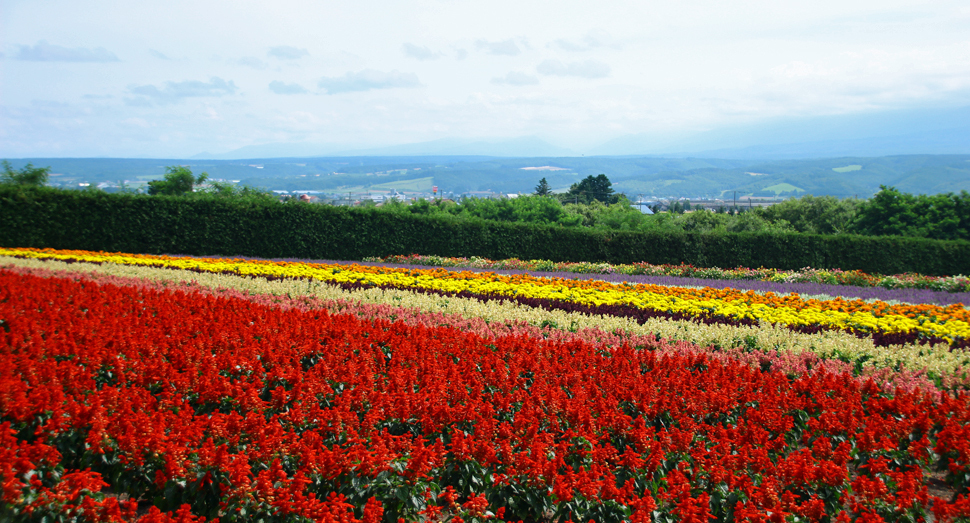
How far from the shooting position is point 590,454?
140 inches

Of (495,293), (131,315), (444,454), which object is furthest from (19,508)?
(495,293)

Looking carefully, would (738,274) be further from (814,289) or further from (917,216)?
(917,216)

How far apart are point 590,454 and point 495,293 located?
6.89 metres

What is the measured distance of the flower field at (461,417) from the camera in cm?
305

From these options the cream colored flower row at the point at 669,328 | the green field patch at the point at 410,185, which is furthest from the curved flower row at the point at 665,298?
the green field patch at the point at 410,185

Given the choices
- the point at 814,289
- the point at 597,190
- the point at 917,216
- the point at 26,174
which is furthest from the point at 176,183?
the point at 917,216

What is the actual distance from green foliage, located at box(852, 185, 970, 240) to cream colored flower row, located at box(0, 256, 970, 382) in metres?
27.6

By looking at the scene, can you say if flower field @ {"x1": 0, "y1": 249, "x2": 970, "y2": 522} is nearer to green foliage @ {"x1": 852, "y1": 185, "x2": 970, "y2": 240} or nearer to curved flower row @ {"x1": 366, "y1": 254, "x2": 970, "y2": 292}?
curved flower row @ {"x1": 366, "y1": 254, "x2": 970, "y2": 292}

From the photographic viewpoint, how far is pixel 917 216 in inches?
1153

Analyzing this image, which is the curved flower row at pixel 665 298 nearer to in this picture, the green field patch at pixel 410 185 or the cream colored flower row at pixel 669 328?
the cream colored flower row at pixel 669 328

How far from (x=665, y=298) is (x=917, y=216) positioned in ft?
88.4

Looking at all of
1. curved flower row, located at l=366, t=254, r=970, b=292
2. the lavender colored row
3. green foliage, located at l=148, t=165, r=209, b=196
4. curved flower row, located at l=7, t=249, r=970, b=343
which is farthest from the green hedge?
green foliage, located at l=148, t=165, r=209, b=196

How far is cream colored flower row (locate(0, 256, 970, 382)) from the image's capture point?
6093 millimetres

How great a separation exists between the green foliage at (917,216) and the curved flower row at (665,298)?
22.7 metres
